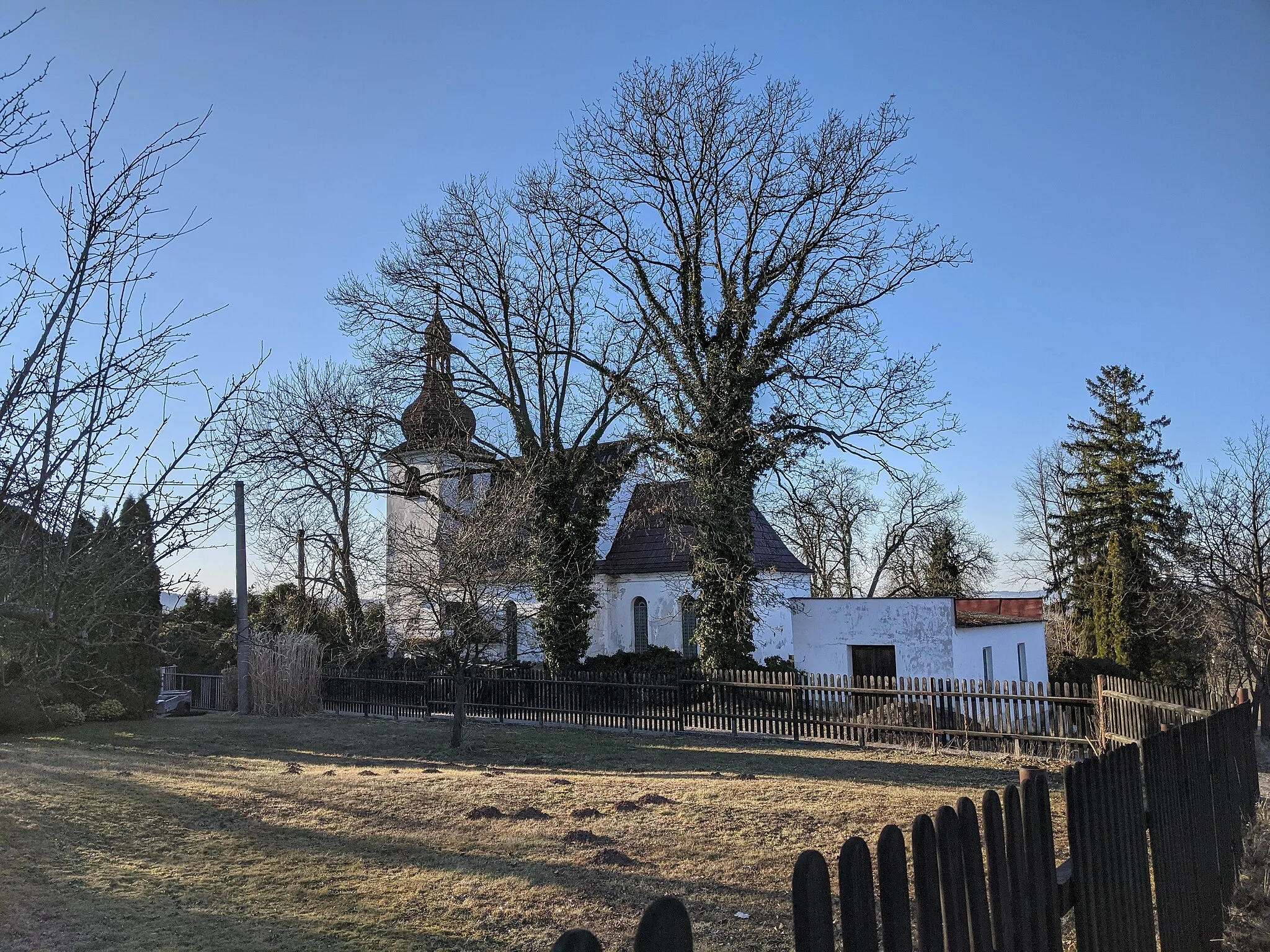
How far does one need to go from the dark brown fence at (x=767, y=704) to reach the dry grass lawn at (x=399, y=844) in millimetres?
1316

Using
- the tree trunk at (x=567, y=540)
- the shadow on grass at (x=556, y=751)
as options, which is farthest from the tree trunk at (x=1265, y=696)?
the tree trunk at (x=567, y=540)

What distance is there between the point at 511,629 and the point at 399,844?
15.5 metres

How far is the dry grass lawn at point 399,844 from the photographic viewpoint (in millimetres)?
5902

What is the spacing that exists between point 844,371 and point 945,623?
784 cm

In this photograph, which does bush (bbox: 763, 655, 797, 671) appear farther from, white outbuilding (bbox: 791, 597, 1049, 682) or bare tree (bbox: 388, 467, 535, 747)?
bare tree (bbox: 388, 467, 535, 747)

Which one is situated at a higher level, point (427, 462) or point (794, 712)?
point (427, 462)

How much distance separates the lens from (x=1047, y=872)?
12.0 feet

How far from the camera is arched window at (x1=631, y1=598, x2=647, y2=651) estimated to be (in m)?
33.4

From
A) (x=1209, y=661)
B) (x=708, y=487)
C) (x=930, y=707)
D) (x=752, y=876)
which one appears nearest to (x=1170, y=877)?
(x=752, y=876)

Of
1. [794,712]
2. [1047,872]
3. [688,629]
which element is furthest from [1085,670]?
[1047,872]

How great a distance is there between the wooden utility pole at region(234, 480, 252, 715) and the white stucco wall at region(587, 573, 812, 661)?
10273mm

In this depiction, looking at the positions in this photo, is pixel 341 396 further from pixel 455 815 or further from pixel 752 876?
pixel 752 876

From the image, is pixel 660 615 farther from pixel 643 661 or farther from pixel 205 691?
pixel 205 691

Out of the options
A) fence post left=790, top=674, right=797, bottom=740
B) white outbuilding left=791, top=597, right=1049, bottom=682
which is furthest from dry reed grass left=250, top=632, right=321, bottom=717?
fence post left=790, top=674, right=797, bottom=740
